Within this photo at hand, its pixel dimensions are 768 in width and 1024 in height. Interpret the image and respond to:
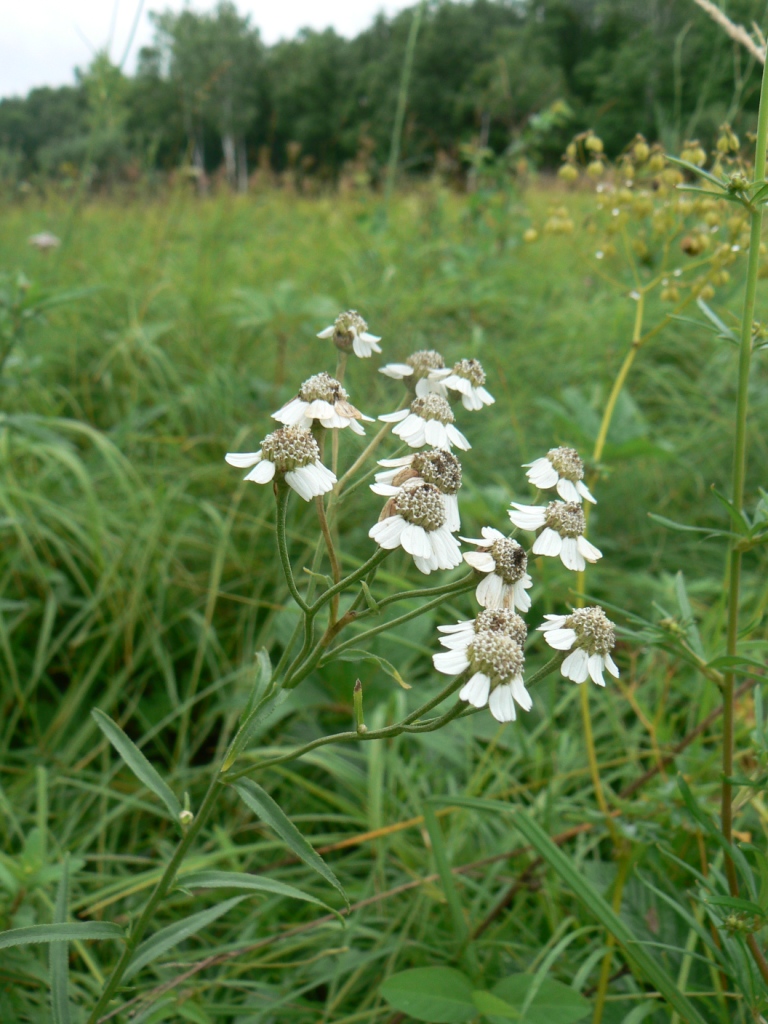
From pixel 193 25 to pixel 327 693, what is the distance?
15.7ft

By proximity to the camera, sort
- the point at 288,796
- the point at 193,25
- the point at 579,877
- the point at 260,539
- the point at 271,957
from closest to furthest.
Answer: the point at 579,877 < the point at 271,957 < the point at 288,796 < the point at 260,539 < the point at 193,25

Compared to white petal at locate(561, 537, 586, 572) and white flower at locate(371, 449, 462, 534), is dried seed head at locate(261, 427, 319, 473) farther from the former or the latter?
white petal at locate(561, 537, 586, 572)

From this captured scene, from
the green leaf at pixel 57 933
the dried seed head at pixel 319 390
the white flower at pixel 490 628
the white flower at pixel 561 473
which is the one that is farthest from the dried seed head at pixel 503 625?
the green leaf at pixel 57 933

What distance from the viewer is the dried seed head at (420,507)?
2.74 feet

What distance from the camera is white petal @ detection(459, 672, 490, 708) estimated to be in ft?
2.46

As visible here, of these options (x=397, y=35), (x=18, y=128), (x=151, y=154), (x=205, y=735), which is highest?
(x=397, y=35)

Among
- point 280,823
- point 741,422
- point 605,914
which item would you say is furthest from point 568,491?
point 605,914

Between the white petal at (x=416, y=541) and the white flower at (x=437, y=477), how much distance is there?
1.5 inches

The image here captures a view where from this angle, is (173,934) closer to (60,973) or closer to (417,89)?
(60,973)

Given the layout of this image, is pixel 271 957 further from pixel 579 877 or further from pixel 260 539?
pixel 260 539

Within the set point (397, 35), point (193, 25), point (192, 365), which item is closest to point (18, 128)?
point (193, 25)

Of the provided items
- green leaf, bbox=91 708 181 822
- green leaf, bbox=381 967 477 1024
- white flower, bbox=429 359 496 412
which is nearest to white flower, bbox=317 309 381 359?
white flower, bbox=429 359 496 412

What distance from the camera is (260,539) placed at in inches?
97.4

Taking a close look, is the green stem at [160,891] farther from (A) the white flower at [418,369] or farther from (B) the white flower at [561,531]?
(A) the white flower at [418,369]
